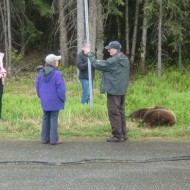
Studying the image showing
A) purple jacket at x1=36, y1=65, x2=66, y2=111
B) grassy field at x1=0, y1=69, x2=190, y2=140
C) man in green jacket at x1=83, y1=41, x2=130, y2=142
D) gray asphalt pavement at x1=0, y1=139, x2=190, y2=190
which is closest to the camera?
gray asphalt pavement at x1=0, y1=139, x2=190, y2=190

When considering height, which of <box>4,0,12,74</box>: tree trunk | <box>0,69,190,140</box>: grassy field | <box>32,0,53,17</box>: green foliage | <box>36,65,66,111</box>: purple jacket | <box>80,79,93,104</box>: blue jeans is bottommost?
<box>0,69,190,140</box>: grassy field

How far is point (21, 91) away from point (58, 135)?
840 centimetres

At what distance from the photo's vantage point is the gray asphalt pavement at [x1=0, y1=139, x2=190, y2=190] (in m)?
6.74

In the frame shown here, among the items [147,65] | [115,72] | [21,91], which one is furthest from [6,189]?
[147,65]

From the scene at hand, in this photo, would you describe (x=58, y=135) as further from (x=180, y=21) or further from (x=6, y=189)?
(x=180, y=21)

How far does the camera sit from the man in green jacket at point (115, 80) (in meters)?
9.30

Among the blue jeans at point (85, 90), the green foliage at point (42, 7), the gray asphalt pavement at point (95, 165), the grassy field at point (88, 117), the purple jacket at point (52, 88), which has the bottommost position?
the gray asphalt pavement at point (95, 165)

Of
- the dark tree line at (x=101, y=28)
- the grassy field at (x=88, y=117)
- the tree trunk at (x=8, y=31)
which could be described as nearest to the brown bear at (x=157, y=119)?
the grassy field at (x=88, y=117)

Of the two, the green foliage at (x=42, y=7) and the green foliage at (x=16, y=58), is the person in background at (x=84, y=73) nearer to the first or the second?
the green foliage at (x=16, y=58)

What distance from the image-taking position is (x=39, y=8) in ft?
74.2

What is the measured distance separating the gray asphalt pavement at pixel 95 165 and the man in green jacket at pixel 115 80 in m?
0.36

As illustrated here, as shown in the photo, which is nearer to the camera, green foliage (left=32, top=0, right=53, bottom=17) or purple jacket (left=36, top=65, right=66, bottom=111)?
purple jacket (left=36, top=65, right=66, bottom=111)

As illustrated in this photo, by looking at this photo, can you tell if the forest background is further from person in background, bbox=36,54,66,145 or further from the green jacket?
the green jacket

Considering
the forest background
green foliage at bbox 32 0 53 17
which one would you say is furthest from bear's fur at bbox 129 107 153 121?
green foliage at bbox 32 0 53 17
